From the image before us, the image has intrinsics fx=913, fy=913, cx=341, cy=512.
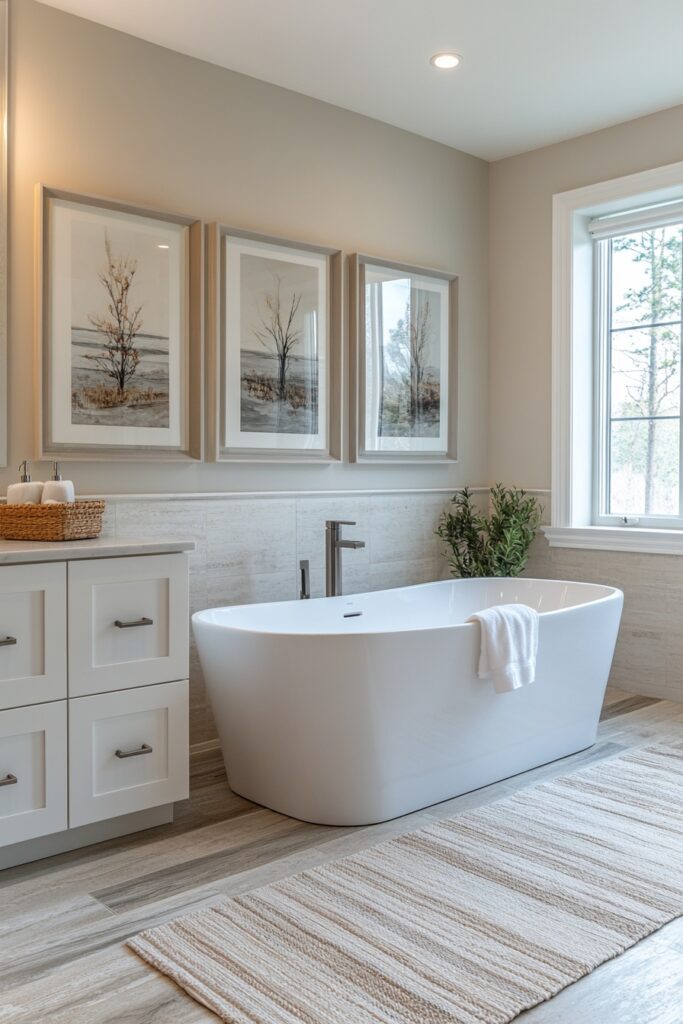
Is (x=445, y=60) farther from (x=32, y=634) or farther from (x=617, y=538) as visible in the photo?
(x=32, y=634)

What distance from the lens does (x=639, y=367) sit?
14.1 feet

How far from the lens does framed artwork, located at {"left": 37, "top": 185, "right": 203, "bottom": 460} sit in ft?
9.88

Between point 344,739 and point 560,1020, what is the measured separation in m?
1.01

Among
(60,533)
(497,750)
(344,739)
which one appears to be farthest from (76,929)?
(497,750)

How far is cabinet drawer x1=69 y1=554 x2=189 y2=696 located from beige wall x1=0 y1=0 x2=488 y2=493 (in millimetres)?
678

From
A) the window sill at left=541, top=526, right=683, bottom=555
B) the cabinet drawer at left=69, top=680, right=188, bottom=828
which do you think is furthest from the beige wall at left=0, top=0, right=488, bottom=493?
the cabinet drawer at left=69, top=680, right=188, bottom=828

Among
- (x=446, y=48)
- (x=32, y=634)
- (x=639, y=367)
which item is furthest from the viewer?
(x=639, y=367)

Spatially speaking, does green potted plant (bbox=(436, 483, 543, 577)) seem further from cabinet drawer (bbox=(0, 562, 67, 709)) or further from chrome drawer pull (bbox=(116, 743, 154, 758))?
cabinet drawer (bbox=(0, 562, 67, 709))

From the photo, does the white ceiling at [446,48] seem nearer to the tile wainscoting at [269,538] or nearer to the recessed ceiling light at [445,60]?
the recessed ceiling light at [445,60]

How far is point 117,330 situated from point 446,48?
161cm

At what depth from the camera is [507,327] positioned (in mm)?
4621

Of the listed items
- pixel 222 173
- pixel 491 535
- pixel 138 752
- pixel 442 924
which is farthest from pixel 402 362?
pixel 442 924

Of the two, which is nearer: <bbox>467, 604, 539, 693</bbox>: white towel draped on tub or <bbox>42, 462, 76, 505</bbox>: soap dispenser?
<bbox>42, 462, 76, 505</bbox>: soap dispenser

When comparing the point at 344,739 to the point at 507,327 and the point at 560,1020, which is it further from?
the point at 507,327
